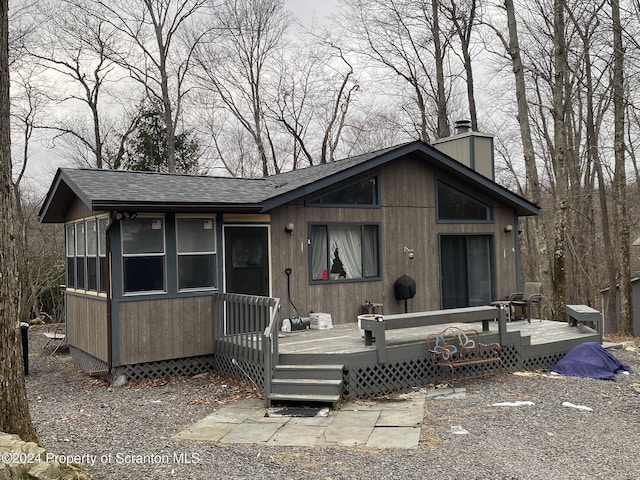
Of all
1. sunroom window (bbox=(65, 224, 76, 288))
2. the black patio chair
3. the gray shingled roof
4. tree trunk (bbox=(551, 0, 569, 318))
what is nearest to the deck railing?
the gray shingled roof

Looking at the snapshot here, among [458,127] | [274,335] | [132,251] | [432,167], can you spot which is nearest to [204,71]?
[458,127]

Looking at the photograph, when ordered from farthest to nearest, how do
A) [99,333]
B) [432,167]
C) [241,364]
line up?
1. [432,167]
2. [99,333]
3. [241,364]

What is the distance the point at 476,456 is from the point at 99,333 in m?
6.13

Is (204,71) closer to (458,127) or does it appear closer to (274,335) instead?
(458,127)

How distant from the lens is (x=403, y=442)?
225 inches

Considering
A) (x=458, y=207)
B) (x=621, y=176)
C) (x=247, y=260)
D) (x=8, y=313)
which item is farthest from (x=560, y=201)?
(x=8, y=313)

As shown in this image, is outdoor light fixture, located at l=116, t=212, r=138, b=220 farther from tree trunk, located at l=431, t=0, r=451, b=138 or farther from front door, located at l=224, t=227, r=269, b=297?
tree trunk, located at l=431, t=0, r=451, b=138

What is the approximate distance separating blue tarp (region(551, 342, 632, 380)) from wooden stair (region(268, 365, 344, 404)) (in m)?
3.88

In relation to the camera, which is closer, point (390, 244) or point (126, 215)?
point (126, 215)

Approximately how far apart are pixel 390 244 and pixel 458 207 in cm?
183

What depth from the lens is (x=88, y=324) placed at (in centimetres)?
966

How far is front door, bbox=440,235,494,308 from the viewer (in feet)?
38.5

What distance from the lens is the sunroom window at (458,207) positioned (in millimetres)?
11578

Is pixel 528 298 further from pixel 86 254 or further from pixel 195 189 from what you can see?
pixel 86 254
